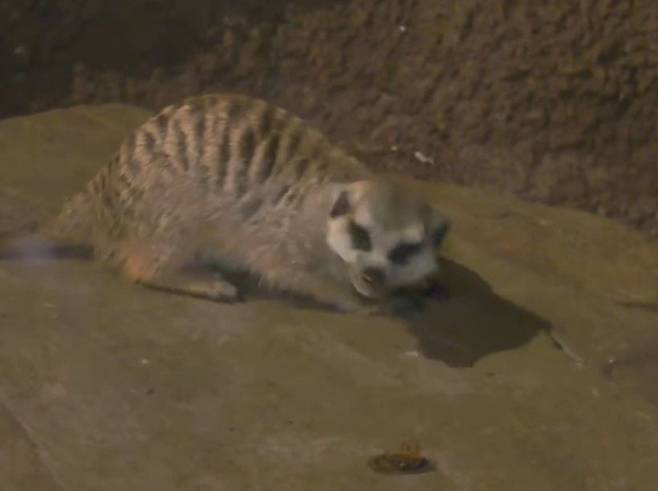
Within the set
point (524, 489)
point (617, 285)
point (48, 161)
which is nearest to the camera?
point (524, 489)

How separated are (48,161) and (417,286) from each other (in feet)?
4.49

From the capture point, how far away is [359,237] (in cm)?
297

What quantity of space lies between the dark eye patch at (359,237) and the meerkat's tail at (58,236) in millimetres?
741

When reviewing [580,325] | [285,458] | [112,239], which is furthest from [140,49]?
[285,458]

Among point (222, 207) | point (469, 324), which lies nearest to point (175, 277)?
point (222, 207)

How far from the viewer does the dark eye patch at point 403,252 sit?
2.90 metres

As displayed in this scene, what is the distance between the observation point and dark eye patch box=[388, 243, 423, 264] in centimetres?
290

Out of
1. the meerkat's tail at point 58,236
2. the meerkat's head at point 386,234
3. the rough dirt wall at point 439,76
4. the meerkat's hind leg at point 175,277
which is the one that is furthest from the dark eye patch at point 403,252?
the rough dirt wall at point 439,76

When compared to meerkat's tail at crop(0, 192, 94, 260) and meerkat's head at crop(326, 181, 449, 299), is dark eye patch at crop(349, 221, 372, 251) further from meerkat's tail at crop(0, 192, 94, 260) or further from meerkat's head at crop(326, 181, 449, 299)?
meerkat's tail at crop(0, 192, 94, 260)

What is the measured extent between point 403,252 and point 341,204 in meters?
0.21

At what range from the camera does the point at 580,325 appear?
3.16m

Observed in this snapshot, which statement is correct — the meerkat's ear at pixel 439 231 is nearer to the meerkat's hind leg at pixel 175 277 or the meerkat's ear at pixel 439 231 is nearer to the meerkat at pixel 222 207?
the meerkat at pixel 222 207

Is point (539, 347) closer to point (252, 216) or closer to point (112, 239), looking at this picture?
point (252, 216)

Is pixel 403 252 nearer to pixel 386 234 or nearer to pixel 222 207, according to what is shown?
pixel 386 234
